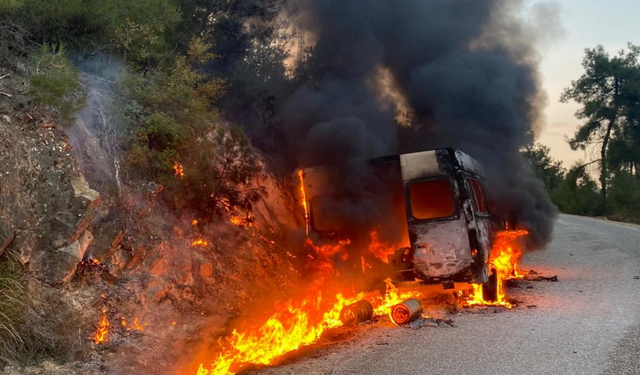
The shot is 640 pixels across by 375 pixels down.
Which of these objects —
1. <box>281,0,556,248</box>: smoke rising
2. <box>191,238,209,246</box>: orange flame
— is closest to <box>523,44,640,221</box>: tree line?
<box>281,0,556,248</box>: smoke rising

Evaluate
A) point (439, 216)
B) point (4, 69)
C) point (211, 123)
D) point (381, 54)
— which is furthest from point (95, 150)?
point (381, 54)

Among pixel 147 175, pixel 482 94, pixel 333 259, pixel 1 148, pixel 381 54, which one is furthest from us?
pixel 381 54

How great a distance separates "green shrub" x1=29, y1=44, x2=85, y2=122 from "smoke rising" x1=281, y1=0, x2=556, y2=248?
474 cm

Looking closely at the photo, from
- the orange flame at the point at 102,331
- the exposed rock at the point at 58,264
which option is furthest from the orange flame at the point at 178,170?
the orange flame at the point at 102,331

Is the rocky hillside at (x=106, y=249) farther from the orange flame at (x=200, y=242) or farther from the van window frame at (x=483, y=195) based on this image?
the van window frame at (x=483, y=195)

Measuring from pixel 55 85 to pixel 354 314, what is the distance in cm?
484

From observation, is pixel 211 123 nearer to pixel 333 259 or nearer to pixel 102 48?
pixel 102 48

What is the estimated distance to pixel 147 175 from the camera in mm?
7402

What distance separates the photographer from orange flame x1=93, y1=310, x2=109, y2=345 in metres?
5.23

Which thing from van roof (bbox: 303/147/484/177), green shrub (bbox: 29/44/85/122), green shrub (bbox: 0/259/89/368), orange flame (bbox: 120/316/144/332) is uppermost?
green shrub (bbox: 29/44/85/122)

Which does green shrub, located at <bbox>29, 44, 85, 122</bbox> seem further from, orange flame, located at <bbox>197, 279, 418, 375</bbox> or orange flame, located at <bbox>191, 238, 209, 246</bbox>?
orange flame, located at <bbox>197, 279, 418, 375</bbox>

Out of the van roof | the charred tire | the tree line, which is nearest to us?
the van roof

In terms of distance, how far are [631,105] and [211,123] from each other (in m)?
30.6

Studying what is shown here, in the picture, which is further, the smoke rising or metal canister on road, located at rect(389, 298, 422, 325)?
the smoke rising
